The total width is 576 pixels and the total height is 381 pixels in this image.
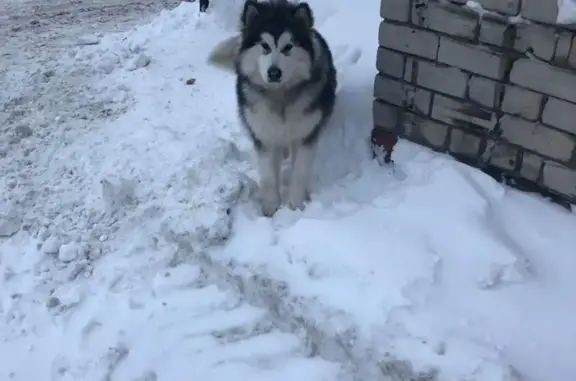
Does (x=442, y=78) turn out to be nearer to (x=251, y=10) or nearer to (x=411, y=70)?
(x=411, y=70)

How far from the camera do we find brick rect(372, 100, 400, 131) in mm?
3746

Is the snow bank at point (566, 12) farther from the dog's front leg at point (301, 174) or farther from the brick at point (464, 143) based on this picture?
the dog's front leg at point (301, 174)

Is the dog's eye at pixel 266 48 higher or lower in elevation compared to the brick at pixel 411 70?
higher

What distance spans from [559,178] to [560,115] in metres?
0.31

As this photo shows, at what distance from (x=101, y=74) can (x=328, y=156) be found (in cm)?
239

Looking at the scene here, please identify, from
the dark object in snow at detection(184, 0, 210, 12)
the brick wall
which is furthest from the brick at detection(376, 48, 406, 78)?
the dark object in snow at detection(184, 0, 210, 12)

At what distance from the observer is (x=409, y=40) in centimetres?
351

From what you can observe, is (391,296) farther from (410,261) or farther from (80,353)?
(80,353)

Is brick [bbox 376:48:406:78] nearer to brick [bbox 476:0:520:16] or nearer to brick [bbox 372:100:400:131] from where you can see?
brick [bbox 372:100:400:131]

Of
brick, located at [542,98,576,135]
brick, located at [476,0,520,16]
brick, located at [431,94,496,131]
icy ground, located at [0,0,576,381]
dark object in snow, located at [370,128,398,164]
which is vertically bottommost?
icy ground, located at [0,0,576,381]

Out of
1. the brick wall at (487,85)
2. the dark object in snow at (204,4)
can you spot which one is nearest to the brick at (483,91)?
the brick wall at (487,85)

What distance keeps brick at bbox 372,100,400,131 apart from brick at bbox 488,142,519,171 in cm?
63

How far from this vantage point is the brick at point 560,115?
2.95 m

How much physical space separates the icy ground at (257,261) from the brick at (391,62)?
1.35ft
